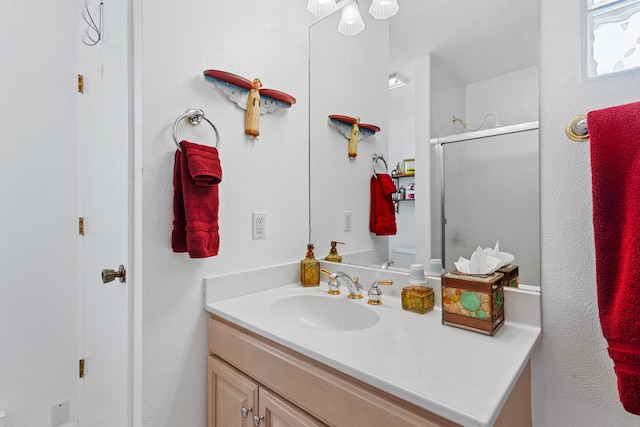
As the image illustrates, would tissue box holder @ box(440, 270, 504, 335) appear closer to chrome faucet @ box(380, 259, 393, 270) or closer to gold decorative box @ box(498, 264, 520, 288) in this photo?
gold decorative box @ box(498, 264, 520, 288)

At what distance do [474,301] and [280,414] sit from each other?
1.98ft

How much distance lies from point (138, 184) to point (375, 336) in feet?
2.78

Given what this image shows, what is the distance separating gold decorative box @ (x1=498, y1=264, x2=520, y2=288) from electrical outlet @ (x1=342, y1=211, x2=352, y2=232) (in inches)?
25.9

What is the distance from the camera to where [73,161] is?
1643 millimetres

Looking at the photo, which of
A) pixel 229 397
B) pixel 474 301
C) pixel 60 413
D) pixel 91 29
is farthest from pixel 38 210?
pixel 474 301

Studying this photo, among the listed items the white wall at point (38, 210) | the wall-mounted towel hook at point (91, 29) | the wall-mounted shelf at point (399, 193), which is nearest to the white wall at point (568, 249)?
the wall-mounted shelf at point (399, 193)

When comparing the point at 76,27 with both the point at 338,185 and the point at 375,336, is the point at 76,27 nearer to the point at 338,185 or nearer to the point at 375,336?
the point at 338,185

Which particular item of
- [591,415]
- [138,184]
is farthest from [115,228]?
[591,415]

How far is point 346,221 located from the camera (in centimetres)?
143

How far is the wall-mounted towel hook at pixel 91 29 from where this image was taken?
53.9 inches

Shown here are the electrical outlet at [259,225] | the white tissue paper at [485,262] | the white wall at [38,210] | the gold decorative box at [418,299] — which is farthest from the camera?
the white wall at [38,210]

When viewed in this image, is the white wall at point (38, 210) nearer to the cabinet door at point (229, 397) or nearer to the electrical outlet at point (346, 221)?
the cabinet door at point (229, 397)

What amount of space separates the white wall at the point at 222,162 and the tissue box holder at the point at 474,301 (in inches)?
27.9

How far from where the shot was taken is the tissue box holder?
821 mm
